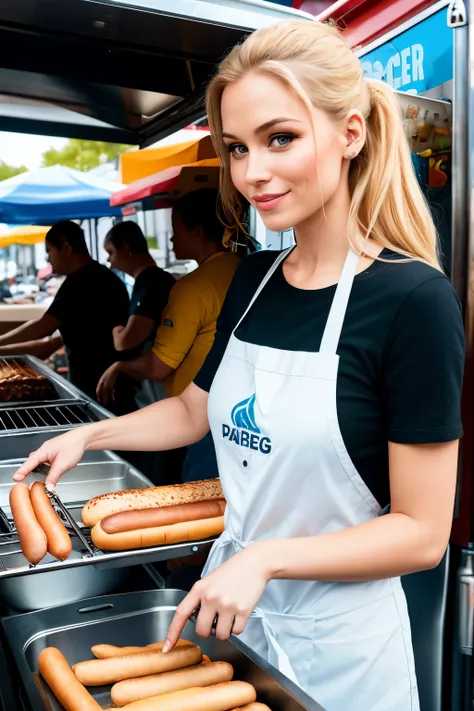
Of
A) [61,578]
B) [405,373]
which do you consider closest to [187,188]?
[61,578]

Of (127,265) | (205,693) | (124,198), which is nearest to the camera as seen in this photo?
(205,693)

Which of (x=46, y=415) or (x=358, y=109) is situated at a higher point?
(x=358, y=109)

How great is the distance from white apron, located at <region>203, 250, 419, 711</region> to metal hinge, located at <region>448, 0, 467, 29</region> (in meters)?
0.92

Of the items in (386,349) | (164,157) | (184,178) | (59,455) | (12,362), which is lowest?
(59,455)

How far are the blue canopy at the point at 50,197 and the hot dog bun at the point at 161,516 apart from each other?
641cm

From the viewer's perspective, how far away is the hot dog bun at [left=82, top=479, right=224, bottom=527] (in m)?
1.73

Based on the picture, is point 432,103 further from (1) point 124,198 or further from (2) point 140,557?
(1) point 124,198

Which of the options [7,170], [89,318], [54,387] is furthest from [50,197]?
[7,170]

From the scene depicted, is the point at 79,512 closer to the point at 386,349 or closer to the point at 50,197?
the point at 386,349

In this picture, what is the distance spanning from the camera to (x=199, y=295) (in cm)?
362

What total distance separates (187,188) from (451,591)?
12.3 ft

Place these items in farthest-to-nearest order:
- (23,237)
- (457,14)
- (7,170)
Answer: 1. (7,170)
2. (23,237)
3. (457,14)

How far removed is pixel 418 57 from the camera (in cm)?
216

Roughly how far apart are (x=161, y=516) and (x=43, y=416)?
176cm
